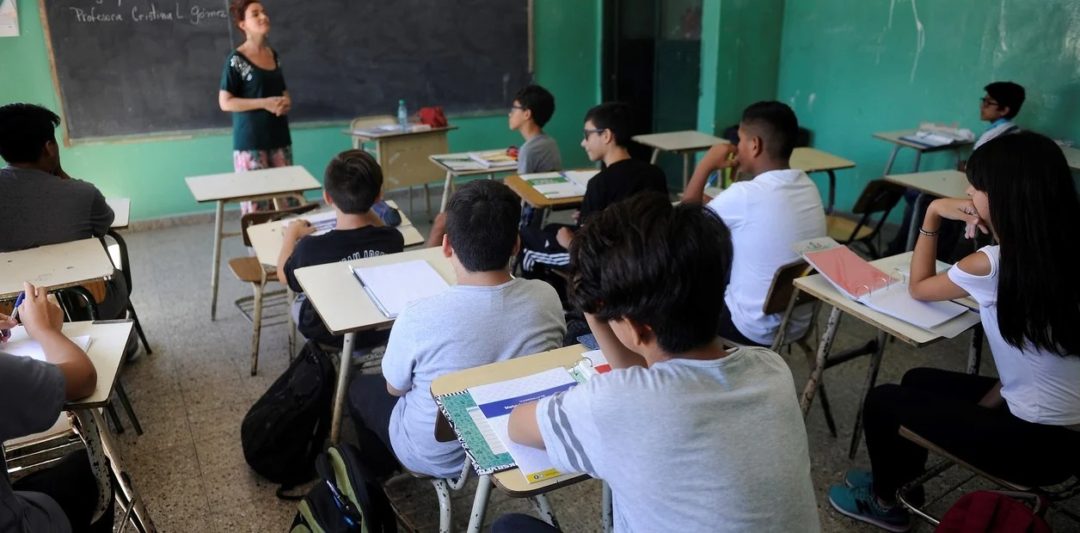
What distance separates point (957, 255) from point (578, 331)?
2.40 m

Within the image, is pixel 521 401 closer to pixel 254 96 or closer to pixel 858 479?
pixel 858 479

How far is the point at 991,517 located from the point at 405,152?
4163mm

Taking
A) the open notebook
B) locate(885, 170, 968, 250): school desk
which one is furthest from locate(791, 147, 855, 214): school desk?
the open notebook

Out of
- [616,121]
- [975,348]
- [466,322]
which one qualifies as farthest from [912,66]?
[466,322]

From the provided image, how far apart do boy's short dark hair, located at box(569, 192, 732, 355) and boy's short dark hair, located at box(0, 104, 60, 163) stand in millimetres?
2249

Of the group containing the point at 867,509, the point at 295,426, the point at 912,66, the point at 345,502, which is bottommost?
the point at 867,509

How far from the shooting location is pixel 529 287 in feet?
5.79

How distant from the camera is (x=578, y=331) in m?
2.54


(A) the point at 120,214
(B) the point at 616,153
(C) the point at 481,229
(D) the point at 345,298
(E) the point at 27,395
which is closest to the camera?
(E) the point at 27,395

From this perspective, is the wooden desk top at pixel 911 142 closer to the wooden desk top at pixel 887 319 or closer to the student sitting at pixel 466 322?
the wooden desk top at pixel 887 319

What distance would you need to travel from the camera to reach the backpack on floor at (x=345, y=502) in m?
1.71

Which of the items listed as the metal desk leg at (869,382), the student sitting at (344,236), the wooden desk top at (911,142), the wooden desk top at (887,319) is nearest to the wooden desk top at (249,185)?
the student sitting at (344,236)

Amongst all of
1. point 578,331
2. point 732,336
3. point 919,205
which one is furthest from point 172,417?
point 919,205

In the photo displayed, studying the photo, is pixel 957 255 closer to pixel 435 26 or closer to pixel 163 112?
pixel 435 26
